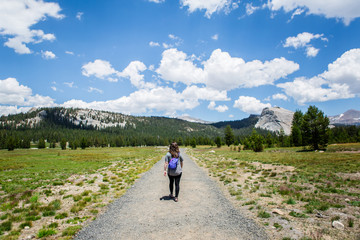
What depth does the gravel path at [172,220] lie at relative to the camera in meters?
6.08

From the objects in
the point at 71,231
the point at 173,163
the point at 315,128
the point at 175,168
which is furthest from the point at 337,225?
the point at 315,128

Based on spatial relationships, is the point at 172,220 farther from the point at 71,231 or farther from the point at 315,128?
the point at 315,128

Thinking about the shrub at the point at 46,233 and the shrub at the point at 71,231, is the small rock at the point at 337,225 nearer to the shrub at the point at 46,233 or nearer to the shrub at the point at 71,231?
the shrub at the point at 71,231

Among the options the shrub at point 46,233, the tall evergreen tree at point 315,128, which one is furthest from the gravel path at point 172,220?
the tall evergreen tree at point 315,128

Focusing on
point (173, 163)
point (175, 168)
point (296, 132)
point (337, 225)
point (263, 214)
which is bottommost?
point (263, 214)

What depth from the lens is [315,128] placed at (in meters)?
52.5

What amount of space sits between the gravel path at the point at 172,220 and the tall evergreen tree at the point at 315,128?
5610 centimetres

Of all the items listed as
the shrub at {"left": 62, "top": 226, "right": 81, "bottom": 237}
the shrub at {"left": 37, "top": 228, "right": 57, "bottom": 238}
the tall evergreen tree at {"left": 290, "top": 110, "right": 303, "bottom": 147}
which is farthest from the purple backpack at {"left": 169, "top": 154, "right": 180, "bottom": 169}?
the tall evergreen tree at {"left": 290, "top": 110, "right": 303, "bottom": 147}

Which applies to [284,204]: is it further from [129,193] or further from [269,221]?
[129,193]

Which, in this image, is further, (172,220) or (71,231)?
(172,220)

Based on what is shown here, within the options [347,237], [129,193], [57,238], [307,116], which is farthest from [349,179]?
[307,116]

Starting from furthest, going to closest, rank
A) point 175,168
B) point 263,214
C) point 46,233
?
point 175,168, point 263,214, point 46,233

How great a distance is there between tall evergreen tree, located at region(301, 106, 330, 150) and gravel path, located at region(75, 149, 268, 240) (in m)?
56.1

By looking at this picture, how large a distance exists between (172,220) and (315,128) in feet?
199
